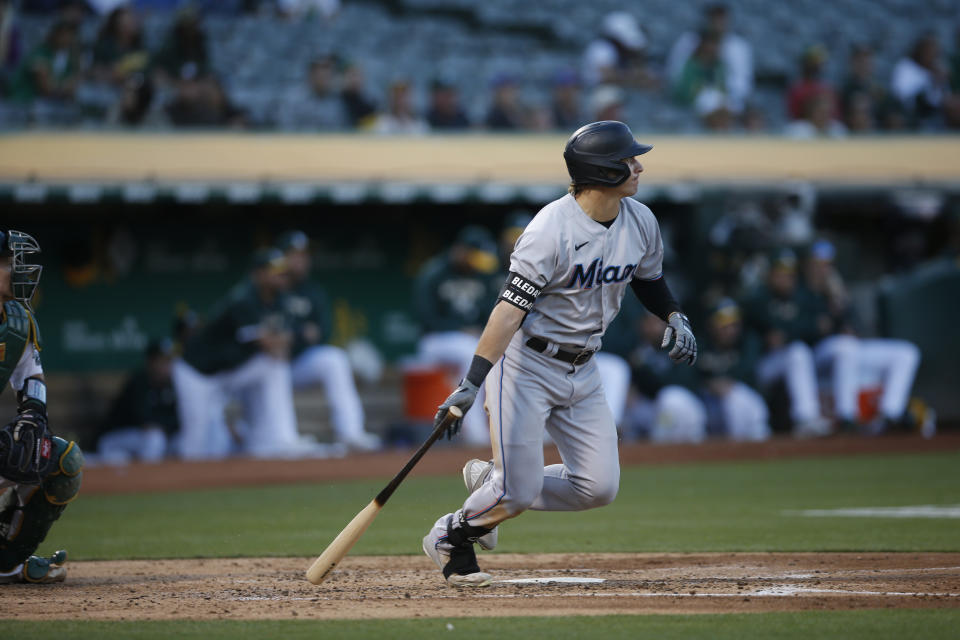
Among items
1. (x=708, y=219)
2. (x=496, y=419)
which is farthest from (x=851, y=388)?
(x=496, y=419)

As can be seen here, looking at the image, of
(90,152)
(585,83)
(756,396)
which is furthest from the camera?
(585,83)

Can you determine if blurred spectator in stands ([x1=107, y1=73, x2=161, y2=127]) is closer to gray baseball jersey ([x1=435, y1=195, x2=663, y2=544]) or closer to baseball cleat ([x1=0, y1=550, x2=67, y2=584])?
baseball cleat ([x1=0, y1=550, x2=67, y2=584])

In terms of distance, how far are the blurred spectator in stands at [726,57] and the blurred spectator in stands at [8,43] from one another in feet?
21.3

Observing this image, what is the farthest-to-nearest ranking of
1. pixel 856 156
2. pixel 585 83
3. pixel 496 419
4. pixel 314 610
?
pixel 585 83
pixel 856 156
pixel 496 419
pixel 314 610

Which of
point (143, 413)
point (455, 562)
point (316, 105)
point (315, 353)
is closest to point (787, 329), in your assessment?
point (315, 353)

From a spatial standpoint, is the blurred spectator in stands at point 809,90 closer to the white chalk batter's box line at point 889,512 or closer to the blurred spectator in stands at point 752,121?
A: the blurred spectator in stands at point 752,121

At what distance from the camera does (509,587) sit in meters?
4.60

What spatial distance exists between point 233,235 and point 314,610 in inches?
314

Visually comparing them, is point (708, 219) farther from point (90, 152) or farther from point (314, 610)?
point (314, 610)

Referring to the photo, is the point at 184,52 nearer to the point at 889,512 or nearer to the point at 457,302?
the point at 457,302

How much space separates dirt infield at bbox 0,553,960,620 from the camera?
4.15 meters

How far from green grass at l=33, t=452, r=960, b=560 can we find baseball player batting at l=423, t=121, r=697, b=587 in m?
1.18

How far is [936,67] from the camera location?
14.4 metres

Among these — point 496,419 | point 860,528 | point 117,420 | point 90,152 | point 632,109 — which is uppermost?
point 632,109
